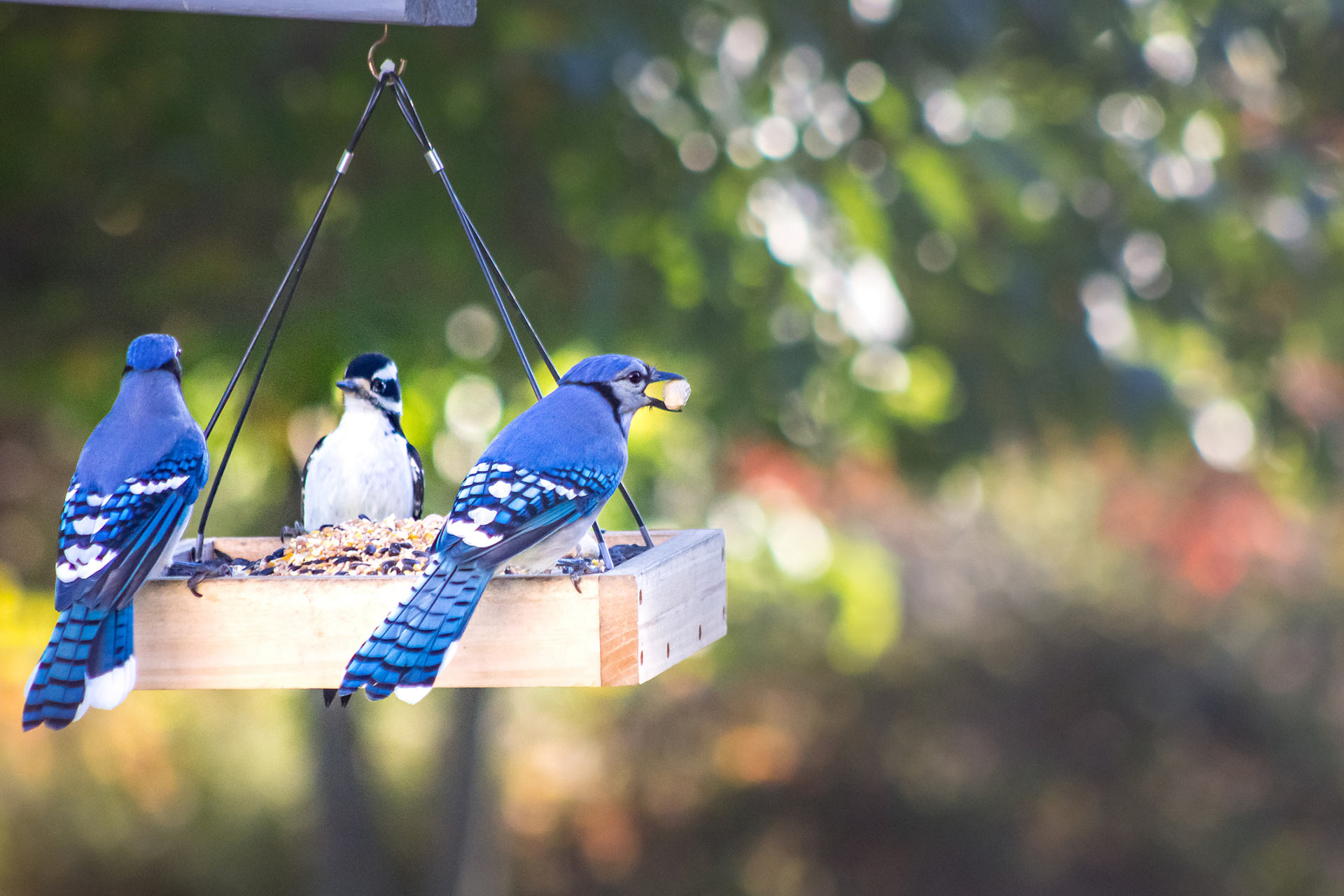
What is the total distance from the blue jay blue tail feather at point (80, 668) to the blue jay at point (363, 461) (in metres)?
0.86

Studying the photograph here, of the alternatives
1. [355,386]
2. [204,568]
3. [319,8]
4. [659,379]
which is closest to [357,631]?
[204,568]

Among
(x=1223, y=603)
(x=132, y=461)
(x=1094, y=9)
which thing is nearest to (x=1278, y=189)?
(x=1094, y=9)

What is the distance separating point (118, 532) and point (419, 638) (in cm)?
61

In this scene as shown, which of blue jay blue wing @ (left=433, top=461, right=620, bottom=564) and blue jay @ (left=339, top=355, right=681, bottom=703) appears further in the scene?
blue jay blue wing @ (left=433, top=461, right=620, bottom=564)

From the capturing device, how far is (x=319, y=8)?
2279 millimetres

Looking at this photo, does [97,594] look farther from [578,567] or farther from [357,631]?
[578,567]

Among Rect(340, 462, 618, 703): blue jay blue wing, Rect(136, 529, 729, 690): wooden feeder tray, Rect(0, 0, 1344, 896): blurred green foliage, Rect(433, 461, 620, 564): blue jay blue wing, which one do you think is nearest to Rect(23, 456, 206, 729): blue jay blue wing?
Rect(136, 529, 729, 690): wooden feeder tray

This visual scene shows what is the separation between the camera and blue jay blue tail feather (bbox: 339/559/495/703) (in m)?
2.06

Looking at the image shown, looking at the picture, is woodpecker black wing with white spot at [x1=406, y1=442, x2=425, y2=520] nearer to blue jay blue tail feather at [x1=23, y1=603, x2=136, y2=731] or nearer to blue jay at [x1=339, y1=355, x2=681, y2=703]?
blue jay at [x1=339, y1=355, x2=681, y2=703]

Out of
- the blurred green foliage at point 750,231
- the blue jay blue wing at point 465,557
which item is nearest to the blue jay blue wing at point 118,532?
the blue jay blue wing at point 465,557

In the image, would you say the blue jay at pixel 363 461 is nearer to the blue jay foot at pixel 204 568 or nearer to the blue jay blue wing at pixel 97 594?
the blue jay foot at pixel 204 568

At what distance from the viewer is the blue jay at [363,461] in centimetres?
318

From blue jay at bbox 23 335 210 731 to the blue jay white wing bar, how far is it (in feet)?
2.33

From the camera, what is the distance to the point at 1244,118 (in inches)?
265
